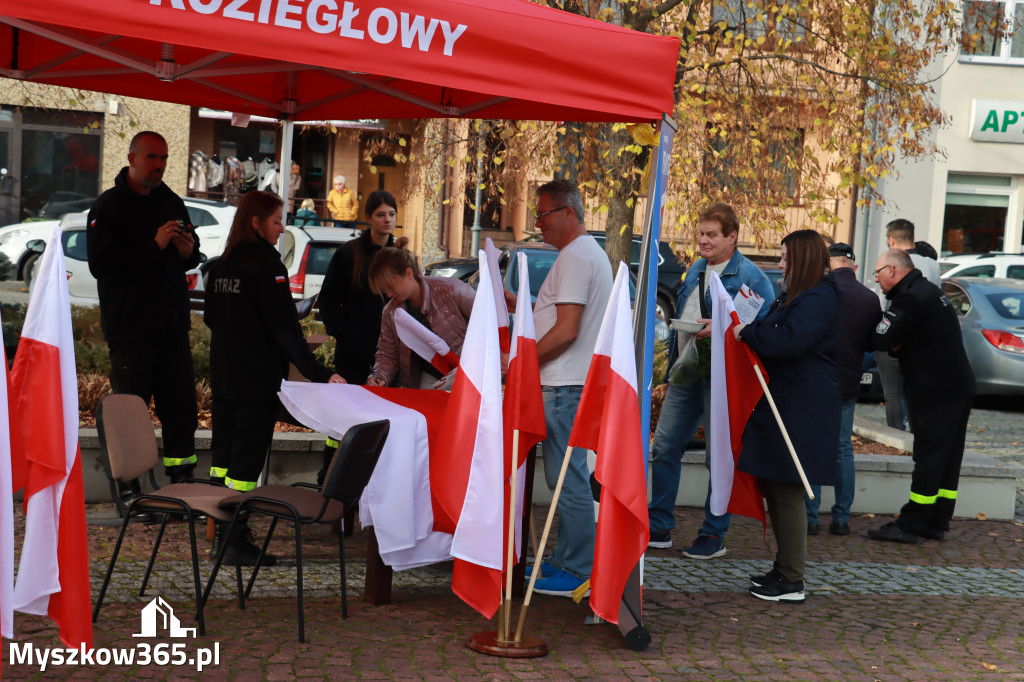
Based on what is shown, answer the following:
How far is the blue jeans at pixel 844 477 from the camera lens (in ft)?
24.0

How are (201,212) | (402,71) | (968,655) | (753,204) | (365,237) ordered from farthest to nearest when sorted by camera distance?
(201,212), (753,204), (365,237), (968,655), (402,71)

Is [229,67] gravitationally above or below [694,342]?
above

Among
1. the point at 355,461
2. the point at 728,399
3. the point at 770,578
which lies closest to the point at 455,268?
the point at 728,399

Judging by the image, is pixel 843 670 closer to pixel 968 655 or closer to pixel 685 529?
pixel 968 655

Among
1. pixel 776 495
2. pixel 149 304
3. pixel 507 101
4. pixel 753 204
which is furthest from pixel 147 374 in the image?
pixel 753 204

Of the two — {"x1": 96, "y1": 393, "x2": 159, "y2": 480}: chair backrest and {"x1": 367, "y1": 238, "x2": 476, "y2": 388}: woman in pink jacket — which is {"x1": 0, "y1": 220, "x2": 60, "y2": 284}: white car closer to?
{"x1": 367, "y1": 238, "x2": 476, "y2": 388}: woman in pink jacket

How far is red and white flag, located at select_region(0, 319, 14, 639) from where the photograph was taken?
Result: 371 centimetres

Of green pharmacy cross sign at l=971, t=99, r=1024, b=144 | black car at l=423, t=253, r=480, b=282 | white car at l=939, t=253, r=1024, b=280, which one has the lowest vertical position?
black car at l=423, t=253, r=480, b=282

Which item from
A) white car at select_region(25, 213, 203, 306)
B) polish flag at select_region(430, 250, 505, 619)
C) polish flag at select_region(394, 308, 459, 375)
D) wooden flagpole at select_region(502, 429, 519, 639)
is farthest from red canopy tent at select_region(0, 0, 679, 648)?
white car at select_region(25, 213, 203, 306)

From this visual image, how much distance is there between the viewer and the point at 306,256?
47.8ft

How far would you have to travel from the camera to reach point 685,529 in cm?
723

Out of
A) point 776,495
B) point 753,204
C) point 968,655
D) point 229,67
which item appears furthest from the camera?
point 753,204

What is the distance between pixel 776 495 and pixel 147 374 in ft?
11.9

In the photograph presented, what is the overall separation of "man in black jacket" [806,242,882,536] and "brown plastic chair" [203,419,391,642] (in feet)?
11.4
